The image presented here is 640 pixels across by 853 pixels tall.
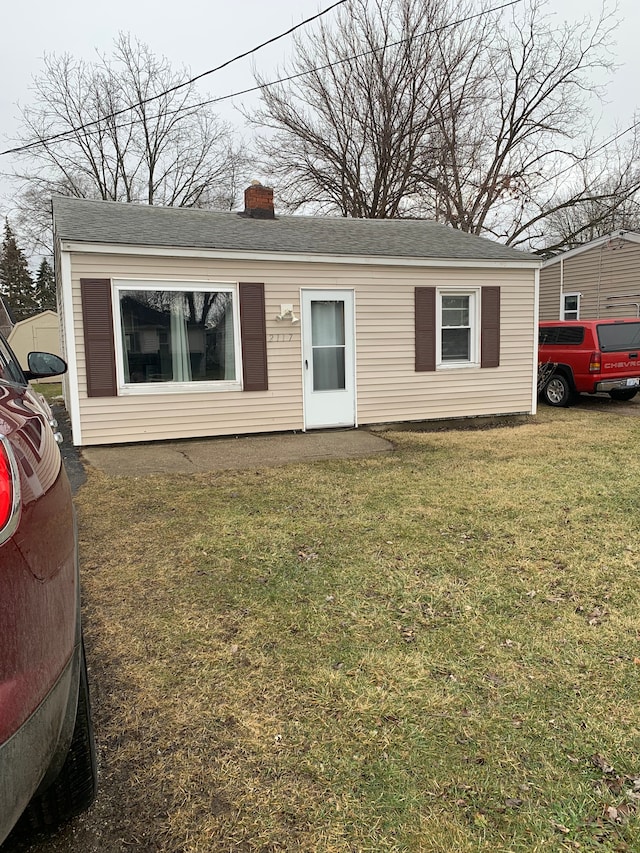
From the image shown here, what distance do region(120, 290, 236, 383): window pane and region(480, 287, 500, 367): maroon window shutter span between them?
422cm

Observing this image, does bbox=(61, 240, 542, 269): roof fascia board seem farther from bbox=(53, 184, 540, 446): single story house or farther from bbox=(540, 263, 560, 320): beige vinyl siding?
bbox=(540, 263, 560, 320): beige vinyl siding

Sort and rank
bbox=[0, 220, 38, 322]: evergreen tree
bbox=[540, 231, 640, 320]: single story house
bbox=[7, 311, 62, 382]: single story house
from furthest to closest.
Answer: bbox=[0, 220, 38, 322]: evergreen tree, bbox=[7, 311, 62, 382]: single story house, bbox=[540, 231, 640, 320]: single story house

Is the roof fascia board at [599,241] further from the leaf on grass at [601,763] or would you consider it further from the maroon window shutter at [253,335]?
the leaf on grass at [601,763]

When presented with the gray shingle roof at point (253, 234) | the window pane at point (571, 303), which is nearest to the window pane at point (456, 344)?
the gray shingle roof at point (253, 234)

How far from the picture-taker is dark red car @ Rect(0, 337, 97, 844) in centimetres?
105

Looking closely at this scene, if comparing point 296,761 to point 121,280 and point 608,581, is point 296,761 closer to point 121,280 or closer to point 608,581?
point 608,581

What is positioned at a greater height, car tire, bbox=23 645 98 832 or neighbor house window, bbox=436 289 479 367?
neighbor house window, bbox=436 289 479 367

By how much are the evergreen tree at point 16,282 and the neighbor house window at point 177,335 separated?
1299 inches

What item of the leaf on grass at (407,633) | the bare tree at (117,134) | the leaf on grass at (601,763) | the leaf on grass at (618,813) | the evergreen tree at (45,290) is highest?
the bare tree at (117,134)

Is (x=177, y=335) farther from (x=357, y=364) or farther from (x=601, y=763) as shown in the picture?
(x=601, y=763)

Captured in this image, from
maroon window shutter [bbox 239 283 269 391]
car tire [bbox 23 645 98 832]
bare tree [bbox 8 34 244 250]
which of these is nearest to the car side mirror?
car tire [bbox 23 645 98 832]

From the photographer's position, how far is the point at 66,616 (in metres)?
1.34

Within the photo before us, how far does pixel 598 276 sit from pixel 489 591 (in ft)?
48.4

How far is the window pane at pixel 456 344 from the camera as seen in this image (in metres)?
9.25
